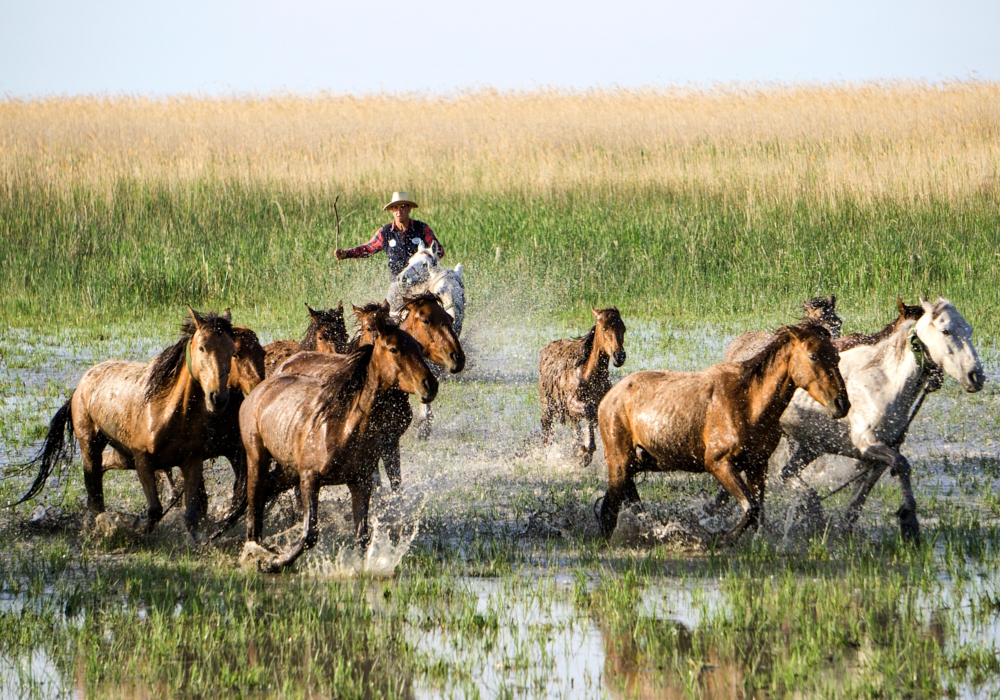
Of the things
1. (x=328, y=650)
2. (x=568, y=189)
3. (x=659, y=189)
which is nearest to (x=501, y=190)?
(x=568, y=189)

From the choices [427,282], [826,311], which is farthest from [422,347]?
[427,282]

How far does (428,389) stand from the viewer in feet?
21.9

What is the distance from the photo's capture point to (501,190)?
68.9 ft

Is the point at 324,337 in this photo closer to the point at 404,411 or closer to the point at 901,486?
the point at 404,411

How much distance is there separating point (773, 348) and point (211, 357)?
3.25 meters

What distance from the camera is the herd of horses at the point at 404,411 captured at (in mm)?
6965

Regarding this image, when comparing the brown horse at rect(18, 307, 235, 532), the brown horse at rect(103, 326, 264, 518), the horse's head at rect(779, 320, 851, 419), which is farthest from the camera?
the brown horse at rect(103, 326, 264, 518)

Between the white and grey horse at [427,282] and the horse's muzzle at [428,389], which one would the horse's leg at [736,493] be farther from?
the white and grey horse at [427,282]

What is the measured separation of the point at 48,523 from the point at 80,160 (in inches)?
596

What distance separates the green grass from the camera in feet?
55.5

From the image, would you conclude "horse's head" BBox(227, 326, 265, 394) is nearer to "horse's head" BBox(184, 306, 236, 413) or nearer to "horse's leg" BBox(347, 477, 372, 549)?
"horse's head" BBox(184, 306, 236, 413)

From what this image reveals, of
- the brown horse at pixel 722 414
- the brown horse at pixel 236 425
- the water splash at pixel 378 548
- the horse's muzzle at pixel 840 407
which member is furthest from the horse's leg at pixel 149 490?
the horse's muzzle at pixel 840 407

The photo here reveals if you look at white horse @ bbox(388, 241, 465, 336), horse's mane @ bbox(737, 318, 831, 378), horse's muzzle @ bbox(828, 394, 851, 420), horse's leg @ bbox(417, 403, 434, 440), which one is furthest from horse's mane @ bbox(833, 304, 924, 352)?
white horse @ bbox(388, 241, 465, 336)

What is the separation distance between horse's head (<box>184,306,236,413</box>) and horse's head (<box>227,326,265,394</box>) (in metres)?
1.00
